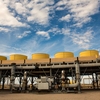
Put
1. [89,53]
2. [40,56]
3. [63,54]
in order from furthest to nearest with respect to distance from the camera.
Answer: [40,56] < [63,54] < [89,53]

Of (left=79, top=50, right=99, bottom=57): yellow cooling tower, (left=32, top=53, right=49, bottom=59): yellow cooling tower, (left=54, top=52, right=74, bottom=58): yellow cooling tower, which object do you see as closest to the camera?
(left=79, top=50, right=99, bottom=57): yellow cooling tower

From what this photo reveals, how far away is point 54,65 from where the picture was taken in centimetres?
2539

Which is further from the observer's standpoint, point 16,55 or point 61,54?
point 16,55

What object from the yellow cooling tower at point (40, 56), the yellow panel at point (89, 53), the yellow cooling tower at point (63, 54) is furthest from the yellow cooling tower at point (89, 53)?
the yellow cooling tower at point (40, 56)

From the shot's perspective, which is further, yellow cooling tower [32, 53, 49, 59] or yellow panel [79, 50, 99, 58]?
yellow cooling tower [32, 53, 49, 59]

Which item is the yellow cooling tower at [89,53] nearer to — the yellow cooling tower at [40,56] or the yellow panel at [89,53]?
the yellow panel at [89,53]

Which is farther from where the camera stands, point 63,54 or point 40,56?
point 40,56

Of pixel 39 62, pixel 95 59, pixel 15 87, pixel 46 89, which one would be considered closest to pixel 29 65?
pixel 39 62

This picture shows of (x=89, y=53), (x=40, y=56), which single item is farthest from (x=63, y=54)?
(x=89, y=53)

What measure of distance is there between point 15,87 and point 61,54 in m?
11.9

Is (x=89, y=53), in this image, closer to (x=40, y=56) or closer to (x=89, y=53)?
(x=89, y=53)

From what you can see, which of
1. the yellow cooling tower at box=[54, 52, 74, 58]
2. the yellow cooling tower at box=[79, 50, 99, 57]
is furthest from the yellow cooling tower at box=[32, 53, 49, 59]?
the yellow cooling tower at box=[79, 50, 99, 57]

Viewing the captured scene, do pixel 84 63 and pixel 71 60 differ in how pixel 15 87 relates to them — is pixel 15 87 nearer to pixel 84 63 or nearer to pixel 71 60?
pixel 71 60

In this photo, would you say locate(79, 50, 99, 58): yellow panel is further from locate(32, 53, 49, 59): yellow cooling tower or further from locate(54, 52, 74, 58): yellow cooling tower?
locate(32, 53, 49, 59): yellow cooling tower
